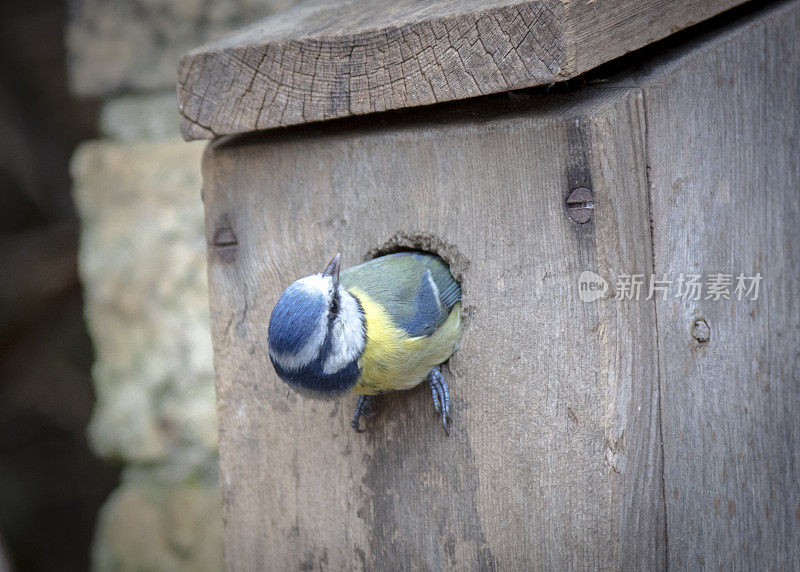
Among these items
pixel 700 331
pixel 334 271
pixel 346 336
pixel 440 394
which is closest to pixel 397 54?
pixel 334 271

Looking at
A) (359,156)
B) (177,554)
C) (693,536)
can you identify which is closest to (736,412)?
(693,536)

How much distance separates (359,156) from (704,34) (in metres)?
0.77

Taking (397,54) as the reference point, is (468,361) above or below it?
below

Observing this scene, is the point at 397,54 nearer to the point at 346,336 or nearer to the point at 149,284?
the point at 346,336

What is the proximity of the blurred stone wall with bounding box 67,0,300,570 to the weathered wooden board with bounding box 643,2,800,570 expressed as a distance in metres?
1.30

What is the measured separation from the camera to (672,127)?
4.65 ft

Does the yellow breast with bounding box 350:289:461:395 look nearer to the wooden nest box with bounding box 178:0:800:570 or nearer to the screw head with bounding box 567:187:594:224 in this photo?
the wooden nest box with bounding box 178:0:800:570

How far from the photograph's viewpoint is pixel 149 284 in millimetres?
2287

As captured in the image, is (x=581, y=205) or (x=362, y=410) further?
(x=362, y=410)

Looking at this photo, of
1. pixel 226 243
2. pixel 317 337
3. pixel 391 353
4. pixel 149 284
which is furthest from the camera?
pixel 149 284

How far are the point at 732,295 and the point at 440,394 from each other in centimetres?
62

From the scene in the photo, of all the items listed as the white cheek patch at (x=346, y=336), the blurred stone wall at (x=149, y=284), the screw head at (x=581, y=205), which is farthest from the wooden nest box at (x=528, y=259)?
the blurred stone wall at (x=149, y=284)

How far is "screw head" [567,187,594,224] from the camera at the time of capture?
1.30 metres

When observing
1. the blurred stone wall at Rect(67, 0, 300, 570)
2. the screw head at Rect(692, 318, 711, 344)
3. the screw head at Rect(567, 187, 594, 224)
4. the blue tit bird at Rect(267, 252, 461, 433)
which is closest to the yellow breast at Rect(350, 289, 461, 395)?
the blue tit bird at Rect(267, 252, 461, 433)
